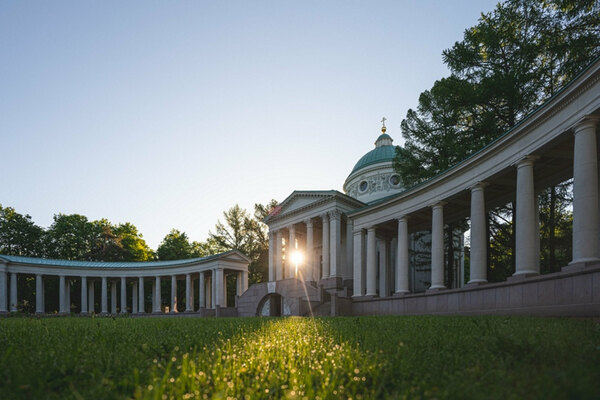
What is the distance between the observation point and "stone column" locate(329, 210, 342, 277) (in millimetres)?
47469

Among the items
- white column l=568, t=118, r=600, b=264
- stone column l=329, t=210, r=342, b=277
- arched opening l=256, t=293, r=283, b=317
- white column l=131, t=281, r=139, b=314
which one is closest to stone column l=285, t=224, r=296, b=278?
arched opening l=256, t=293, r=283, b=317

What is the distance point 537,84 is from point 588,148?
18152 millimetres

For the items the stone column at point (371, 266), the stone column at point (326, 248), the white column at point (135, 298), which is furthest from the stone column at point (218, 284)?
the stone column at point (371, 266)

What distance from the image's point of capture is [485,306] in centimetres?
A: 2381

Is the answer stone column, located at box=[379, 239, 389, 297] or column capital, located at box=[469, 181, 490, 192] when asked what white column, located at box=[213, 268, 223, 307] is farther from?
column capital, located at box=[469, 181, 490, 192]

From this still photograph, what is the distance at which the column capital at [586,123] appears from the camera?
58.7ft

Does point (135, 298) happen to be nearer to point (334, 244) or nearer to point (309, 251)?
point (309, 251)

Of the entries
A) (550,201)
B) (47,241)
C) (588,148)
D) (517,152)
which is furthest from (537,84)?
(47,241)

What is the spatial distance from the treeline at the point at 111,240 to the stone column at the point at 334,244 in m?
40.1

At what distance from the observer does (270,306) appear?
4859cm

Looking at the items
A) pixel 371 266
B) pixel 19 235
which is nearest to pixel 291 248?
pixel 371 266

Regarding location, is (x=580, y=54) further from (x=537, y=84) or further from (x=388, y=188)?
(x=388, y=188)

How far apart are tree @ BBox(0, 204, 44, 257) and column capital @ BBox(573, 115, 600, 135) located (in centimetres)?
9320

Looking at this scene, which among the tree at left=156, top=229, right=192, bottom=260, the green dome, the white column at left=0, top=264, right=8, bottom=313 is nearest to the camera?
the white column at left=0, top=264, right=8, bottom=313
